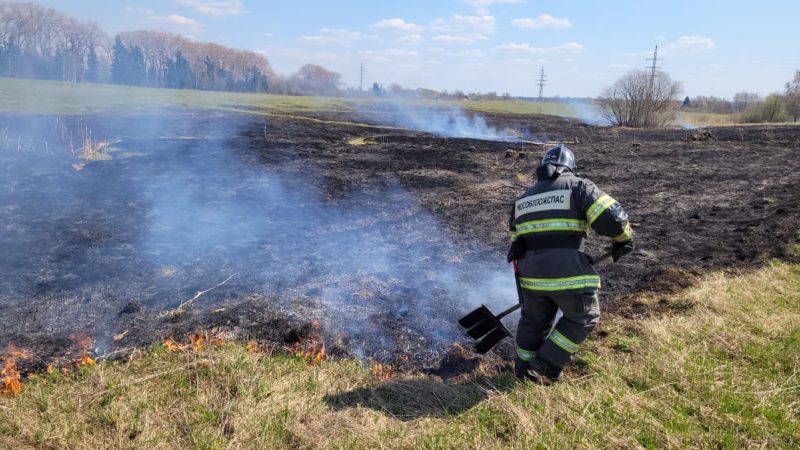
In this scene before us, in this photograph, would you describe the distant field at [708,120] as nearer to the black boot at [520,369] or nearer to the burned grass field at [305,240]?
the burned grass field at [305,240]

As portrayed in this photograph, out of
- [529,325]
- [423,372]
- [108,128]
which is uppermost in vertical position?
[108,128]

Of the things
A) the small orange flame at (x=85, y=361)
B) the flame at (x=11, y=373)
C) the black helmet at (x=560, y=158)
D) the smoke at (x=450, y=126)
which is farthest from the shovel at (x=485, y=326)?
the smoke at (x=450, y=126)

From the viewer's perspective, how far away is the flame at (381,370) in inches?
159

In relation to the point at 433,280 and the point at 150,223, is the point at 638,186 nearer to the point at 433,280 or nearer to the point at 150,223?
the point at 433,280

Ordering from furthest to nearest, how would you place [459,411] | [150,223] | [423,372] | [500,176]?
[500,176]
[150,223]
[423,372]
[459,411]

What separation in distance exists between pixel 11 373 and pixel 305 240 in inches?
167

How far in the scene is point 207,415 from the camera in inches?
119

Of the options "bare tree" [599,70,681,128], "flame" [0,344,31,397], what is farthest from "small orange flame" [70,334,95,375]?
"bare tree" [599,70,681,128]

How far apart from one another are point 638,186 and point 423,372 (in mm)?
10618

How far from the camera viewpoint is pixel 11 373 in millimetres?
3814

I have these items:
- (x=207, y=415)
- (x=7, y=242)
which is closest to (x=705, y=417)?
(x=207, y=415)

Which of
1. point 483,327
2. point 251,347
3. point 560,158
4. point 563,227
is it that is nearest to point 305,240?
point 251,347

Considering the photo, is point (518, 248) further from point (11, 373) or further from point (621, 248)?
point (11, 373)

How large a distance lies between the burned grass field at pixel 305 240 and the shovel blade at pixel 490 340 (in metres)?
0.25
